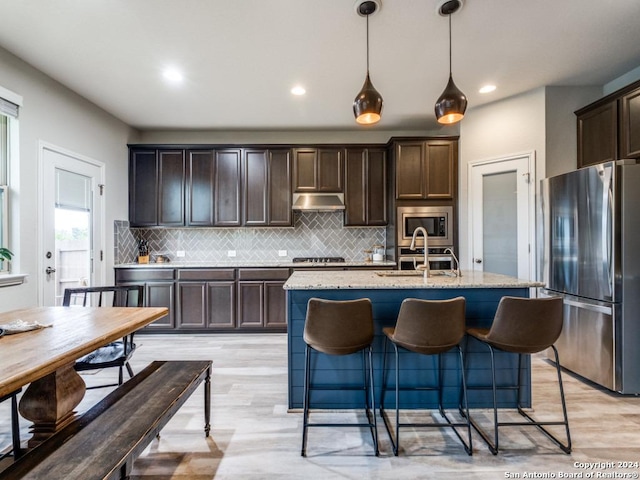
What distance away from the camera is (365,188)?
4.48 metres

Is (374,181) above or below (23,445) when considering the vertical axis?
above

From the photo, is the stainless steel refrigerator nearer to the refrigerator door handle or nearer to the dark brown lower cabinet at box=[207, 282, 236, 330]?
the refrigerator door handle

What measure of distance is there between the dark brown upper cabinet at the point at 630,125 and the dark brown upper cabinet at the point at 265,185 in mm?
3528

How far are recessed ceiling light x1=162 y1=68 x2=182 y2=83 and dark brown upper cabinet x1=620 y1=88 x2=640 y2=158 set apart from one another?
161 inches

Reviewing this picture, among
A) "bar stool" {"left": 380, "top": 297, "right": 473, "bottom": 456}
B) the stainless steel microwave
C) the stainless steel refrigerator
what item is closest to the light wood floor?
"bar stool" {"left": 380, "top": 297, "right": 473, "bottom": 456}

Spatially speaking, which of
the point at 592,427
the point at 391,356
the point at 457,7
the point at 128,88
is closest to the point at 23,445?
the point at 391,356

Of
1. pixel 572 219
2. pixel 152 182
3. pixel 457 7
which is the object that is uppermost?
pixel 457 7

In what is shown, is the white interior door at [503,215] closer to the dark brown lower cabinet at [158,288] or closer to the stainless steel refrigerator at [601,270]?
the stainless steel refrigerator at [601,270]

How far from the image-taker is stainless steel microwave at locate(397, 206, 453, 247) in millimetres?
4117

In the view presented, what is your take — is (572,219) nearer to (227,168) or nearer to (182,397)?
(182,397)

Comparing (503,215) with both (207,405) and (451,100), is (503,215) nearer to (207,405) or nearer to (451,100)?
(451,100)

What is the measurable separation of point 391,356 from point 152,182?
155 inches

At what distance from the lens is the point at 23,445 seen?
1.95 meters

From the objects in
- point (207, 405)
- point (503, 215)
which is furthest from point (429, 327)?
point (503, 215)
